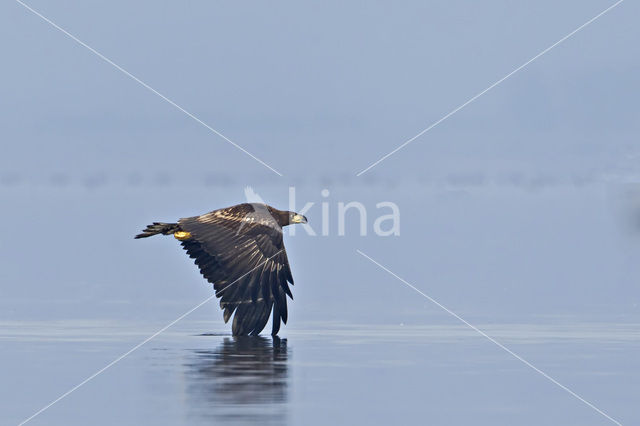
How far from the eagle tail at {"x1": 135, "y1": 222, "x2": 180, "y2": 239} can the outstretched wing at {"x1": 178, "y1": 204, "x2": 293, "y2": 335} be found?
1332mm

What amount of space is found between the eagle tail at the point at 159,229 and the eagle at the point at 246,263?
3.52 ft

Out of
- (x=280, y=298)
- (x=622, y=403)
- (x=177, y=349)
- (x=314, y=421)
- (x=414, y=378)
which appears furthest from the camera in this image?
(x=280, y=298)

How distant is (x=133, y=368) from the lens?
1078 inches

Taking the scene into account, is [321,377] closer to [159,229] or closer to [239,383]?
[239,383]

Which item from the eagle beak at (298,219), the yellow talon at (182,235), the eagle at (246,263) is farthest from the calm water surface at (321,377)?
the eagle beak at (298,219)

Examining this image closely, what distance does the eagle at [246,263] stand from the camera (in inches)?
1339

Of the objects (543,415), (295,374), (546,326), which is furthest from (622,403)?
(546,326)

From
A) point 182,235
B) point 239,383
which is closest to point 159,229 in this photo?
point 182,235

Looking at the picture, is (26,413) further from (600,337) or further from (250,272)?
(600,337)

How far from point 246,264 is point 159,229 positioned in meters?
3.91

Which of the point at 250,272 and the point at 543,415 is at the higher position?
the point at 250,272

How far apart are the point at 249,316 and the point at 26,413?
1284 cm

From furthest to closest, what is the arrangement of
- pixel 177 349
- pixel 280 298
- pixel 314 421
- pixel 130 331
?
1. pixel 130 331
2. pixel 280 298
3. pixel 177 349
4. pixel 314 421

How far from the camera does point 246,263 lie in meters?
34.3
